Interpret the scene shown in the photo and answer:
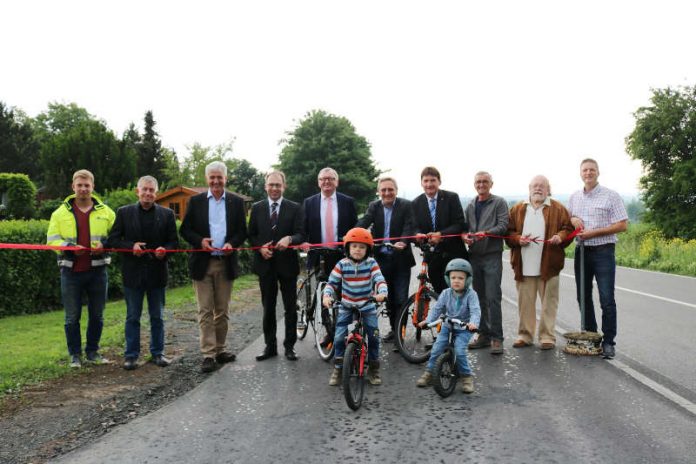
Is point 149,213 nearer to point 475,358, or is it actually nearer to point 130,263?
point 130,263

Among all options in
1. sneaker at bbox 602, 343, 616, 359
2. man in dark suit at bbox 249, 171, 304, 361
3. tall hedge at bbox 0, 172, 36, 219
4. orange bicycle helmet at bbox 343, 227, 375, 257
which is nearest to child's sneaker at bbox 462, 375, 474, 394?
orange bicycle helmet at bbox 343, 227, 375, 257

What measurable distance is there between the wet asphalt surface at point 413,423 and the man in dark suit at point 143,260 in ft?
3.74

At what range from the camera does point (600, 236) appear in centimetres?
747

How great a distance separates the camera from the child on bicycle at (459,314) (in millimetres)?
Answer: 5895

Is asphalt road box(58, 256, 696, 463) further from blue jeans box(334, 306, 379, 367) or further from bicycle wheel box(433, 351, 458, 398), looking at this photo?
blue jeans box(334, 306, 379, 367)

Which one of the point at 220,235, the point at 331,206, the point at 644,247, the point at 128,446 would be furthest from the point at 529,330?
the point at 644,247

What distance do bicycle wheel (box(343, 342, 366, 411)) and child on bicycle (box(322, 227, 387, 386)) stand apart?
532mm

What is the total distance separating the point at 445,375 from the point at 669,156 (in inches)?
1830

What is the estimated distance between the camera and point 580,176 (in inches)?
303

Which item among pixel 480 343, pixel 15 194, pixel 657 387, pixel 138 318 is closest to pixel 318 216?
pixel 138 318

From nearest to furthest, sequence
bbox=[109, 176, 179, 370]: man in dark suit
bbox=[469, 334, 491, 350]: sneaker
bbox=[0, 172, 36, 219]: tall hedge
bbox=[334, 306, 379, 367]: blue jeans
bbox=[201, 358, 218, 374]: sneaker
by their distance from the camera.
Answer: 1. bbox=[334, 306, 379, 367]: blue jeans
2. bbox=[201, 358, 218, 374]: sneaker
3. bbox=[109, 176, 179, 370]: man in dark suit
4. bbox=[469, 334, 491, 350]: sneaker
5. bbox=[0, 172, 36, 219]: tall hedge

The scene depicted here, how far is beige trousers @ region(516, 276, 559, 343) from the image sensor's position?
7.82 meters

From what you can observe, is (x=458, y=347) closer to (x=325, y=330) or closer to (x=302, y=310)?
(x=325, y=330)

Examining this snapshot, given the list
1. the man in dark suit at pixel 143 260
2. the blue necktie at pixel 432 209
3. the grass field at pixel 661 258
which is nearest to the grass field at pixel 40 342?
the man in dark suit at pixel 143 260
